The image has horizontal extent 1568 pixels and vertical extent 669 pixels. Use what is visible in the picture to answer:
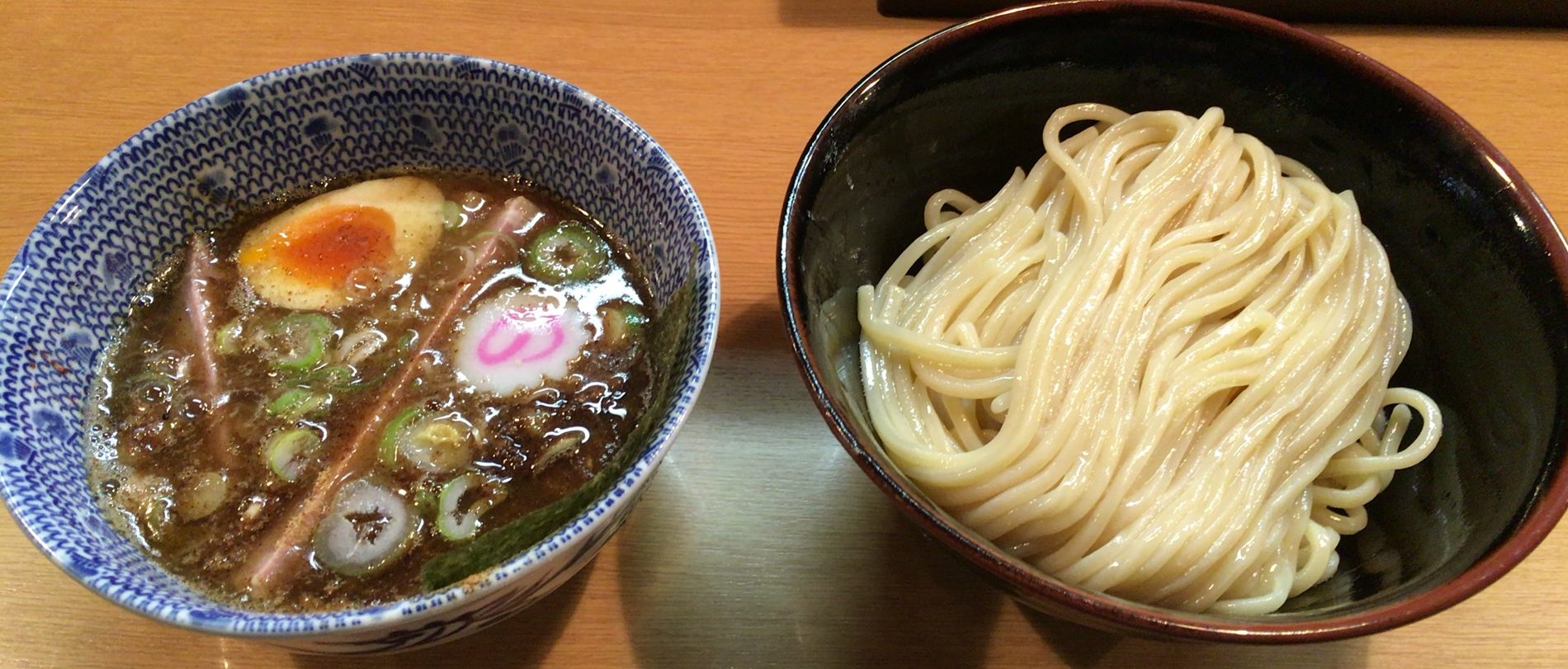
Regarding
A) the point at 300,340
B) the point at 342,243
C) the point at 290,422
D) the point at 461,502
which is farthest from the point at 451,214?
the point at 461,502

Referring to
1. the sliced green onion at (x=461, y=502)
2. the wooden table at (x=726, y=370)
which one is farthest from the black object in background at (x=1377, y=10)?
the sliced green onion at (x=461, y=502)

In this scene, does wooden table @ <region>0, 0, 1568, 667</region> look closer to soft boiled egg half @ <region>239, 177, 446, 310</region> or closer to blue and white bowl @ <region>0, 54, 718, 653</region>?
blue and white bowl @ <region>0, 54, 718, 653</region>

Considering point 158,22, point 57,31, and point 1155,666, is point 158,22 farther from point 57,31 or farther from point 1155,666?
point 1155,666

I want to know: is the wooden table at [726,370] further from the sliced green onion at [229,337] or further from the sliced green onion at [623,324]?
the sliced green onion at [229,337]

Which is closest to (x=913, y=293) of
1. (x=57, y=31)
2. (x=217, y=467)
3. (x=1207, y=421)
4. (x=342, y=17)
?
(x=1207, y=421)

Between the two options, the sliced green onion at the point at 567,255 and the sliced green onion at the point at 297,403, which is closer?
the sliced green onion at the point at 297,403

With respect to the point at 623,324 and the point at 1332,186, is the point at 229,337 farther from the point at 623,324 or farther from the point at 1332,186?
the point at 1332,186
